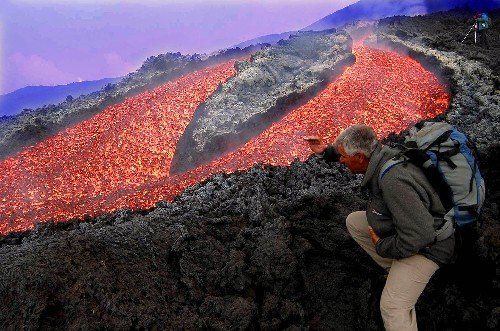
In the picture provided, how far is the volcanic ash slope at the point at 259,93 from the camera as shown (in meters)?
10.9

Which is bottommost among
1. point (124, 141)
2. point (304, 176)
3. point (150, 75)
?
point (304, 176)

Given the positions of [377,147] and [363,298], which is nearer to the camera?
[377,147]

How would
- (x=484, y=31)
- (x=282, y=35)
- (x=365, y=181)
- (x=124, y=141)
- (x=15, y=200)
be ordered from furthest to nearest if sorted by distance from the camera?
1. (x=282, y=35)
2. (x=484, y=31)
3. (x=124, y=141)
4. (x=15, y=200)
5. (x=365, y=181)

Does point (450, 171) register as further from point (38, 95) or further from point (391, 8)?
point (391, 8)

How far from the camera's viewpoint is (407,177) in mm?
2988

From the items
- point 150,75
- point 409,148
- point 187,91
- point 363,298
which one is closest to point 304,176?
point 363,298

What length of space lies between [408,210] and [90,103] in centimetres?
1369

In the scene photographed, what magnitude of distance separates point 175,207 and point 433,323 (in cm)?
424

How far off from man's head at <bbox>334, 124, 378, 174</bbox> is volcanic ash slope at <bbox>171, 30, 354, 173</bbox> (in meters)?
7.47

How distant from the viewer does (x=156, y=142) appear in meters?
12.0

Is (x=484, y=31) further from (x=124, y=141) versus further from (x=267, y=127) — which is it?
(x=124, y=141)

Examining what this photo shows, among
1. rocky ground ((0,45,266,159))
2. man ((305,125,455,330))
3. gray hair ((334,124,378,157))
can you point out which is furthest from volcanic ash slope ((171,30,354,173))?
gray hair ((334,124,378,157))

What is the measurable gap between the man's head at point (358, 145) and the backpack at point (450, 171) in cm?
25

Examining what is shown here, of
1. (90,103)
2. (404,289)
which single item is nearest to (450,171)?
(404,289)
